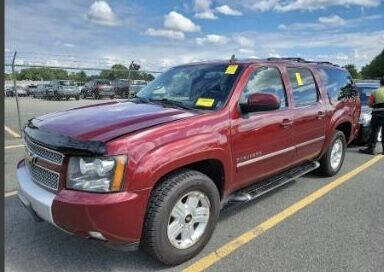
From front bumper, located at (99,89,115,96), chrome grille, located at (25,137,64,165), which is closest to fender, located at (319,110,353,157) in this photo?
chrome grille, located at (25,137,64,165)

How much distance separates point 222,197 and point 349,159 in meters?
4.94

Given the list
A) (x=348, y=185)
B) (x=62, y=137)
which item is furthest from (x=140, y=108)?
(x=348, y=185)

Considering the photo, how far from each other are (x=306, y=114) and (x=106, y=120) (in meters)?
2.79

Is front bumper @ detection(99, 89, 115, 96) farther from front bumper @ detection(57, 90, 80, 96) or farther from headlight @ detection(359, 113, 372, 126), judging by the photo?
headlight @ detection(359, 113, 372, 126)

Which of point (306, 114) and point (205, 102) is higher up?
point (205, 102)

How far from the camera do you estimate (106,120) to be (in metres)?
3.89

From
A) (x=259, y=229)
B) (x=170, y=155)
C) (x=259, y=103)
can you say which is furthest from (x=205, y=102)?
(x=259, y=229)

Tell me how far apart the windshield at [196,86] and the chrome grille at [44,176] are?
152 centimetres

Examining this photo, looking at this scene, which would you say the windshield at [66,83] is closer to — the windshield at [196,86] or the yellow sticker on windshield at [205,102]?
the windshield at [196,86]

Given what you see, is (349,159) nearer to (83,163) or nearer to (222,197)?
(222,197)

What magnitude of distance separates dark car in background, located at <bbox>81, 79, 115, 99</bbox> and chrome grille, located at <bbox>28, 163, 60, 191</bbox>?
27241mm

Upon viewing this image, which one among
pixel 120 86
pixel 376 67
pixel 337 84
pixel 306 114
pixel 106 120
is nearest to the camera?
pixel 106 120

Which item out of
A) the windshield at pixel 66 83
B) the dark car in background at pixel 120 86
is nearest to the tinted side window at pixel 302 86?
the dark car in background at pixel 120 86

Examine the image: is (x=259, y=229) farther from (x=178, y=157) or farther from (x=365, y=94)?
(x=365, y=94)
